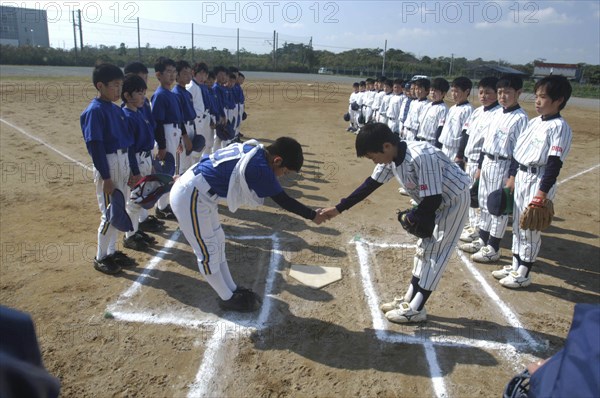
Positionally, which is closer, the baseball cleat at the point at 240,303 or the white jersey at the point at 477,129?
the baseball cleat at the point at 240,303

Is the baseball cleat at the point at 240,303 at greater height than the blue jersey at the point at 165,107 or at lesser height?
lesser

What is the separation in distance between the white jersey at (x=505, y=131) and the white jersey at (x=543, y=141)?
371mm

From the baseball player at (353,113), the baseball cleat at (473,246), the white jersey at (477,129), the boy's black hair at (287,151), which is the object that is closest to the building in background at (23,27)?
the baseball player at (353,113)

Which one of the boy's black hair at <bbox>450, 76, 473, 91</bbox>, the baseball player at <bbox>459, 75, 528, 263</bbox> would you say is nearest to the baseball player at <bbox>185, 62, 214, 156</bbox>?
the boy's black hair at <bbox>450, 76, 473, 91</bbox>

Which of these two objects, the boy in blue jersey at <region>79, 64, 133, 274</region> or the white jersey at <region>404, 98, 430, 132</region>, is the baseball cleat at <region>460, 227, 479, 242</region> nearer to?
the white jersey at <region>404, 98, 430, 132</region>

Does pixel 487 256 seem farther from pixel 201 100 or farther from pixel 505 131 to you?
pixel 201 100

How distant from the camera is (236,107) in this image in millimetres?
11539

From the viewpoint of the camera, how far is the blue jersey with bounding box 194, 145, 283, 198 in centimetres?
333

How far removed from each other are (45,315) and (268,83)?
3296 cm

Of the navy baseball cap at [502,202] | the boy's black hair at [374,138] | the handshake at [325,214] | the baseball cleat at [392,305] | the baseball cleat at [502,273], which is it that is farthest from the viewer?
the baseball cleat at [502,273]

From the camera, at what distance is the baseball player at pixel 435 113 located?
24.7 feet

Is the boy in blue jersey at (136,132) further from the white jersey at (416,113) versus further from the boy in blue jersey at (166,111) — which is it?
the white jersey at (416,113)

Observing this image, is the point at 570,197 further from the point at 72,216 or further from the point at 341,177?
the point at 72,216

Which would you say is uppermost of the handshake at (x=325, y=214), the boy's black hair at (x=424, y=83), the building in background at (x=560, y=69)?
the building in background at (x=560, y=69)
